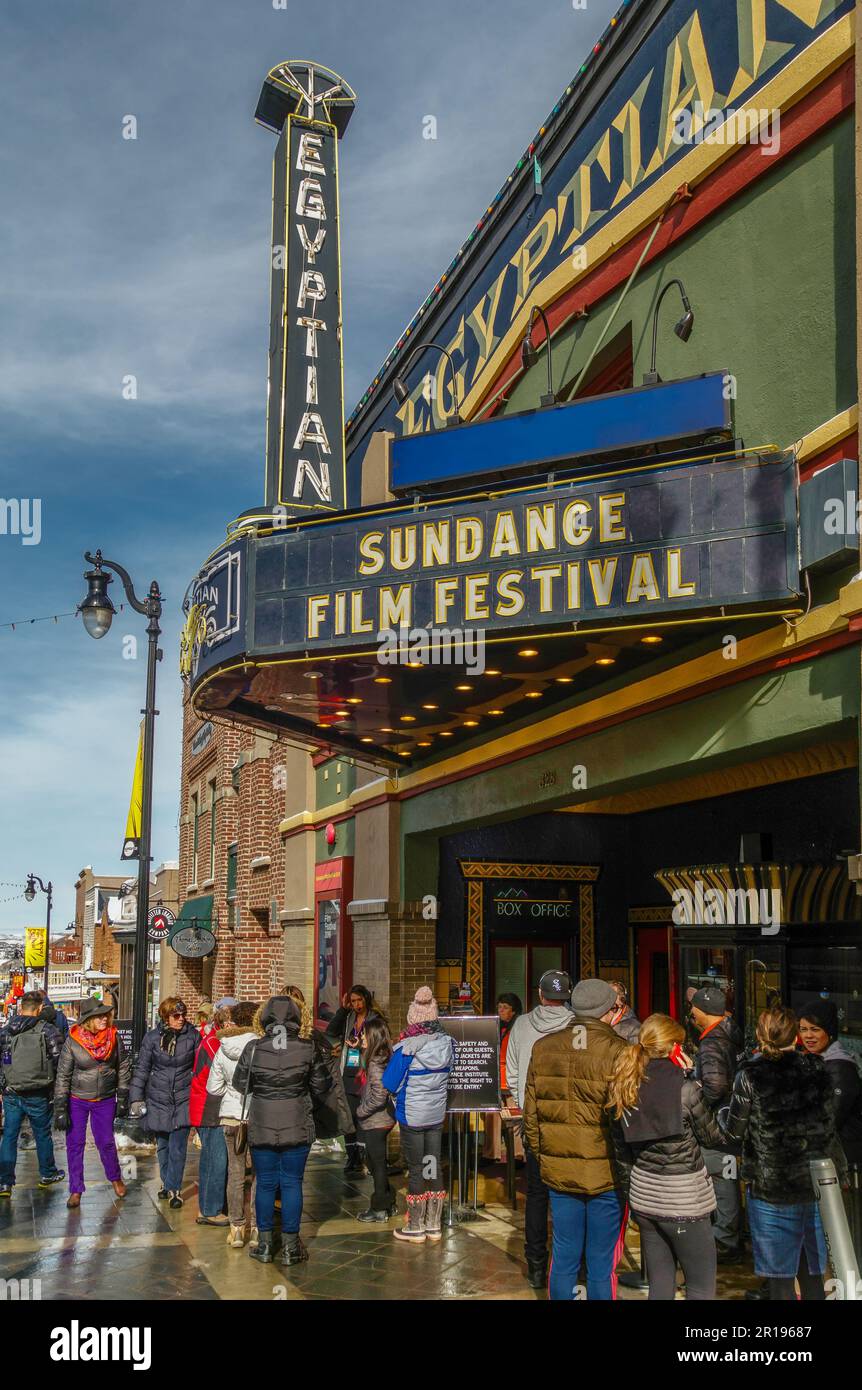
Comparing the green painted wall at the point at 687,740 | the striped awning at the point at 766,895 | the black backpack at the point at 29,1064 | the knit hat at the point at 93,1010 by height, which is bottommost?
the black backpack at the point at 29,1064

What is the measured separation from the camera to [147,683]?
57.3 feet

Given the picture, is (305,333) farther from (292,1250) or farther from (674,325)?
(292,1250)

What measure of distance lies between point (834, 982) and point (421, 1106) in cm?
324

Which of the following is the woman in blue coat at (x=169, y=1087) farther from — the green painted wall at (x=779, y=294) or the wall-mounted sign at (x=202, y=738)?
the wall-mounted sign at (x=202, y=738)

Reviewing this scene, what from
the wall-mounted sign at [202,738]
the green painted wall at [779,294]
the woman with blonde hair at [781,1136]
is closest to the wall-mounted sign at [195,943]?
the wall-mounted sign at [202,738]

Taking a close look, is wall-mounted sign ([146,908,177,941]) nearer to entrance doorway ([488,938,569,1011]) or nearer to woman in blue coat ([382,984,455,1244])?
entrance doorway ([488,938,569,1011])

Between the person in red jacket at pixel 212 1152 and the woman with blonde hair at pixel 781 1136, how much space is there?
461 centimetres

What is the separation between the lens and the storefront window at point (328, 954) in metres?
17.3

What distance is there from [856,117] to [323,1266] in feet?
27.4

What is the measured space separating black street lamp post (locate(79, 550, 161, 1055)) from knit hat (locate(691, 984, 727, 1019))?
10.2 m

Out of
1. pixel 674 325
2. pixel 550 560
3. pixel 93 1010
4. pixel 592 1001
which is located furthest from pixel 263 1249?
pixel 674 325

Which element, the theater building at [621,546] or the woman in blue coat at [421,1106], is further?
the woman in blue coat at [421,1106]

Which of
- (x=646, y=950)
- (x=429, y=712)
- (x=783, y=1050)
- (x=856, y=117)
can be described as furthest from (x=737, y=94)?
(x=646, y=950)

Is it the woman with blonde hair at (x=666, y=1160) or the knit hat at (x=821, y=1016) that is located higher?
the knit hat at (x=821, y=1016)
